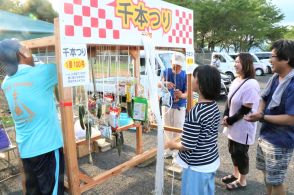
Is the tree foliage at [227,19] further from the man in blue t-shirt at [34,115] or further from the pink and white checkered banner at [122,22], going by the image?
the man in blue t-shirt at [34,115]

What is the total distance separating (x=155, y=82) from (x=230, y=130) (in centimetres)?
117

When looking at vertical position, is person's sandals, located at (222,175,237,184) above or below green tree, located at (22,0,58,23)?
below

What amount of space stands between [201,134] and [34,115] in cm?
138

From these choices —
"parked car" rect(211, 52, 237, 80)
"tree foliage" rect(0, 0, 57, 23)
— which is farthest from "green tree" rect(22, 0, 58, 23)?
"parked car" rect(211, 52, 237, 80)

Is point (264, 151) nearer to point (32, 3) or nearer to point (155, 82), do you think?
point (155, 82)

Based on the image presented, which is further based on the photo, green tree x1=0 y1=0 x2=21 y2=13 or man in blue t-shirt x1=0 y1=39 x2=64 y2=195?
green tree x1=0 y1=0 x2=21 y2=13

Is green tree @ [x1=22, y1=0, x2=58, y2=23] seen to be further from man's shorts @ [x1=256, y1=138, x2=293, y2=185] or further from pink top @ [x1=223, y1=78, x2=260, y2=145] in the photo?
man's shorts @ [x1=256, y1=138, x2=293, y2=185]

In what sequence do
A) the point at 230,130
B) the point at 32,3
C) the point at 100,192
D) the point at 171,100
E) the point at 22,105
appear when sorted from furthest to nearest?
the point at 32,3 → the point at 171,100 → the point at 100,192 → the point at 230,130 → the point at 22,105

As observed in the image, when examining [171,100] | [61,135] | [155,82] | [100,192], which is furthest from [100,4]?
[100,192]

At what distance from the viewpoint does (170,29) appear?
313 centimetres

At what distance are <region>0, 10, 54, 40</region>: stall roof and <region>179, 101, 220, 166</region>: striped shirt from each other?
596cm

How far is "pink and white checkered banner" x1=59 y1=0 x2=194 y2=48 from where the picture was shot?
2.08m

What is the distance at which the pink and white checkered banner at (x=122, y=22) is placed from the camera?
2082 millimetres

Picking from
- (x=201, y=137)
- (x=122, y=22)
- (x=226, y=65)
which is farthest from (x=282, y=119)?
(x=226, y=65)
